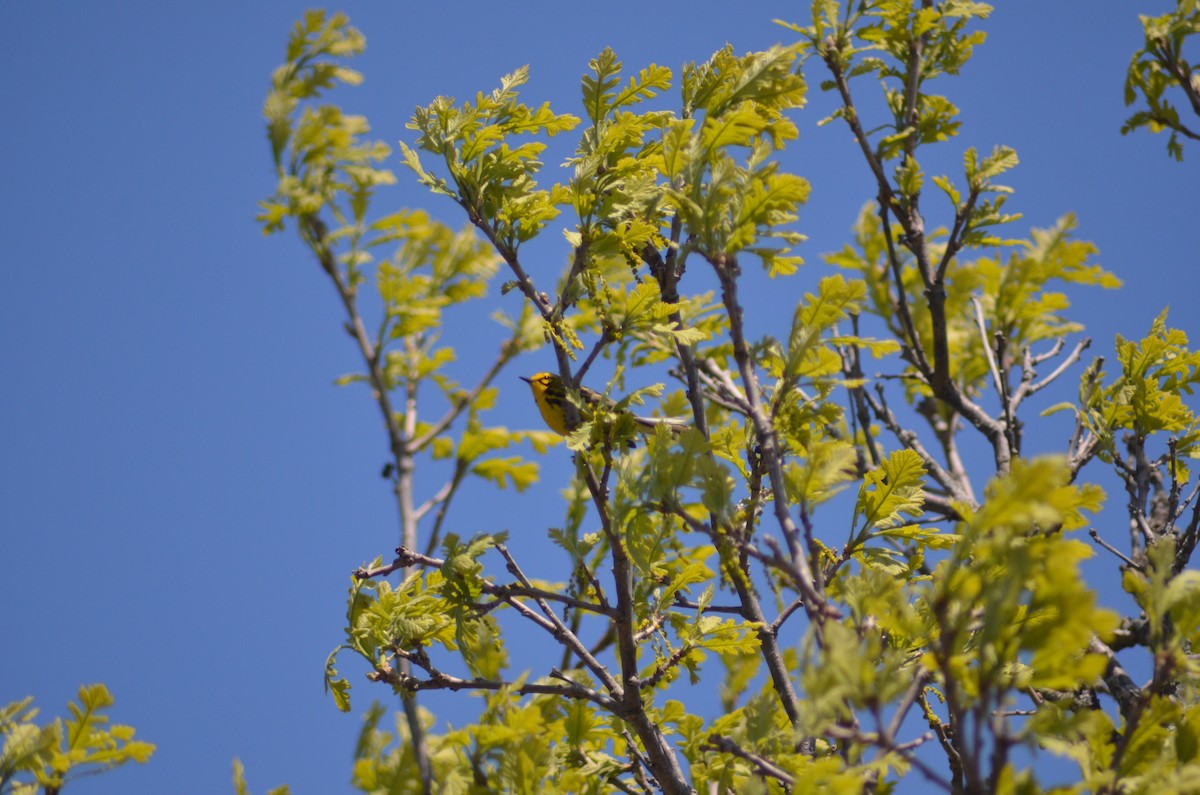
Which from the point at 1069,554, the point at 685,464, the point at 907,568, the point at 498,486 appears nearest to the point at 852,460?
the point at 685,464

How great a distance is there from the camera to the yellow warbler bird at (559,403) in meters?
2.40

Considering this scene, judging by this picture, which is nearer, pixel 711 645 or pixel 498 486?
pixel 711 645

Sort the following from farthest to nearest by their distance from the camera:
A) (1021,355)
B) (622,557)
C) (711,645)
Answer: (1021,355) → (711,645) → (622,557)

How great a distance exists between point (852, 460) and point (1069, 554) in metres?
0.57

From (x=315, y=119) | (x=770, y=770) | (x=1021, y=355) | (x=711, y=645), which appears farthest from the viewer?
(x=315, y=119)

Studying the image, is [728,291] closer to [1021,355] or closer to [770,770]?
[770,770]

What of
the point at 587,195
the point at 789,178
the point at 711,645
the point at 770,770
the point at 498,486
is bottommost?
the point at 770,770

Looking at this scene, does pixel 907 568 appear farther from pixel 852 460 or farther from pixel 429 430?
pixel 429 430

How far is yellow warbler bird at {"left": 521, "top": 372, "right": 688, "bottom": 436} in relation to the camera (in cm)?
240

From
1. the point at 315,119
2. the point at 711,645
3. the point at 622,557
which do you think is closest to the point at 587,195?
the point at 622,557

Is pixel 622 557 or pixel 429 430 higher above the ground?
pixel 429 430

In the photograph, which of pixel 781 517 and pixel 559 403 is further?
pixel 559 403

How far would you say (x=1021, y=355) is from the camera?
4.84m

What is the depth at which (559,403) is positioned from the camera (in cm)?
387
